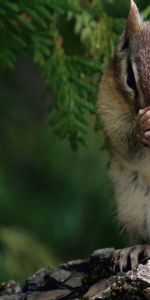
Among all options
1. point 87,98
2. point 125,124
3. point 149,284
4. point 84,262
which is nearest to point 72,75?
point 87,98

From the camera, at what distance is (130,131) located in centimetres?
553

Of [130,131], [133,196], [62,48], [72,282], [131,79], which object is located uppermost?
[62,48]

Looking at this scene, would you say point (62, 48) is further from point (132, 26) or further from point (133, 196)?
point (133, 196)

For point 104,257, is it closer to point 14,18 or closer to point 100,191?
point 14,18

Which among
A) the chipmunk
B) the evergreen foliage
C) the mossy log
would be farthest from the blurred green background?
the mossy log

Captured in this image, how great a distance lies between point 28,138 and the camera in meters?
7.91

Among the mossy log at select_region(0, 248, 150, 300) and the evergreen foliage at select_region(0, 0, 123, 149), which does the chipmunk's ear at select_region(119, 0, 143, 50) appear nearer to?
the evergreen foliage at select_region(0, 0, 123, 149)

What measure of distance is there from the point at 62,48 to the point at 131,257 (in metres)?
1.48

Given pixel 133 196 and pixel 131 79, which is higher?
pixel 131 79

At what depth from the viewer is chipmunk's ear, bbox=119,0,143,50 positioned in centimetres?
553

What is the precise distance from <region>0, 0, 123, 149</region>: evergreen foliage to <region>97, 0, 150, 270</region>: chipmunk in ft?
0.73

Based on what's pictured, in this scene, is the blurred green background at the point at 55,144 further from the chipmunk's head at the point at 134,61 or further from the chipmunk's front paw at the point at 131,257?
the chipmunk's front paw at the point at 131,257

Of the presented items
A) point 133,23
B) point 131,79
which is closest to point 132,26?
point 133,23

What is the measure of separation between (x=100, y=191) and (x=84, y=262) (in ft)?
7.86
